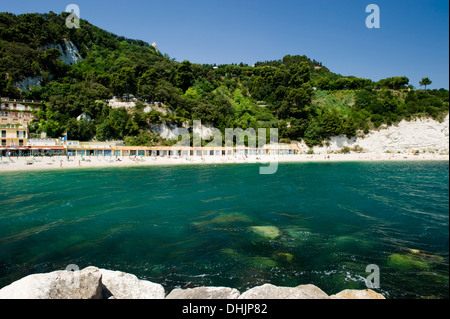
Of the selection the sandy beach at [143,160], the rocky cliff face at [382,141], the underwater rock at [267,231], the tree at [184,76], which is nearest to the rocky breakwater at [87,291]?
the underwater rock at [267,231]

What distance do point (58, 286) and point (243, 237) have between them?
6.53m

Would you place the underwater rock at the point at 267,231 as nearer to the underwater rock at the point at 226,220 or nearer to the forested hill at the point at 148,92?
the underwater rock at the point at 226,220

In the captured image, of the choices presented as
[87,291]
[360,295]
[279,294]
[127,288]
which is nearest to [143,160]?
[127,288]

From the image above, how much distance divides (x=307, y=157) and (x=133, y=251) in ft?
152

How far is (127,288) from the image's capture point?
5.60m

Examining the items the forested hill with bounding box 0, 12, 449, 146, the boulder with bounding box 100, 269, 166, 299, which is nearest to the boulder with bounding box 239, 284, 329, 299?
the boulder with bounding box 100, 269, 166, 299

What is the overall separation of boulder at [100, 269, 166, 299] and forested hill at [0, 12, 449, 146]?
41.9m

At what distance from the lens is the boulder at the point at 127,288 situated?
549cm

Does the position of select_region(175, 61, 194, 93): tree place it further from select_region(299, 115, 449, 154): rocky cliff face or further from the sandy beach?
select_region(299, 115, 449, 154): rocky cliff face

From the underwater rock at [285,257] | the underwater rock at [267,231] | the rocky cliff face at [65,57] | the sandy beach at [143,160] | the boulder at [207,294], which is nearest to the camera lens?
the boulder at [207,294]

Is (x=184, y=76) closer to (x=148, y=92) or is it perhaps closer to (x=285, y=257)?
(x=148, y=92)

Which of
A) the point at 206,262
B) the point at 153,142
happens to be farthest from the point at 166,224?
the point at 153,142

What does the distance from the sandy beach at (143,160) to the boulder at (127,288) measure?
3117cm

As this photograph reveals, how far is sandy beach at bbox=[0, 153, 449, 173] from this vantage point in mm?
32750
